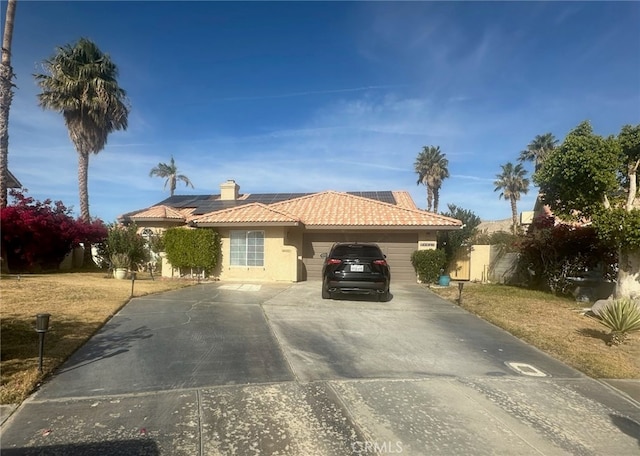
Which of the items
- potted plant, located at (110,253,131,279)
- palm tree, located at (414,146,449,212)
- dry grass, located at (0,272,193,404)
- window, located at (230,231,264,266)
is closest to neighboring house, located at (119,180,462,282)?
window, located at (230,231,264,266)

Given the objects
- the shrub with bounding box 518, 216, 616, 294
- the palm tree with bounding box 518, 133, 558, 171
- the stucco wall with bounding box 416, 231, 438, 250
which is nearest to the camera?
the shrub with bounding box 518, 216, 616, 294

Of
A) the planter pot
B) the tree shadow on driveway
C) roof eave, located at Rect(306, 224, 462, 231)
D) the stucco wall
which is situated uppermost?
roof eave, located at Rect(306, 224, 462, 231)

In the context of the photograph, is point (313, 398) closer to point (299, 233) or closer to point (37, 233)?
point (299, 233)

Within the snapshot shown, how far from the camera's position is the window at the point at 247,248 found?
1592cm

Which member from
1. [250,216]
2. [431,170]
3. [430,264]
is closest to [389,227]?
[430,264]

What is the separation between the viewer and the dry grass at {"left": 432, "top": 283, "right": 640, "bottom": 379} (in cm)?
597

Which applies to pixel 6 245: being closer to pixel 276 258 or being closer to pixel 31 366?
pixel 276 258

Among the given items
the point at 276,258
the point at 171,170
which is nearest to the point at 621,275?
the point at 276,258

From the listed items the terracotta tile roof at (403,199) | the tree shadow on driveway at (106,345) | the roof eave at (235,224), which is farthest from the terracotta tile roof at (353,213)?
the tree shadow on driveway at (106,345)

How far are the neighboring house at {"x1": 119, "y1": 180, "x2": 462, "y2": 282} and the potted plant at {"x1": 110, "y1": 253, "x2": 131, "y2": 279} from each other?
153cm

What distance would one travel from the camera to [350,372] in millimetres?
5082

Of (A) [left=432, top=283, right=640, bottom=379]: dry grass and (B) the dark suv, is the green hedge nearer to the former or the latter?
(B) the dark suv

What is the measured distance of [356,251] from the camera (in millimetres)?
10828

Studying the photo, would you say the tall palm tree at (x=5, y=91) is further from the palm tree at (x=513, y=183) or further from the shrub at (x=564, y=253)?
the palm tree at (x=513, y=183)
